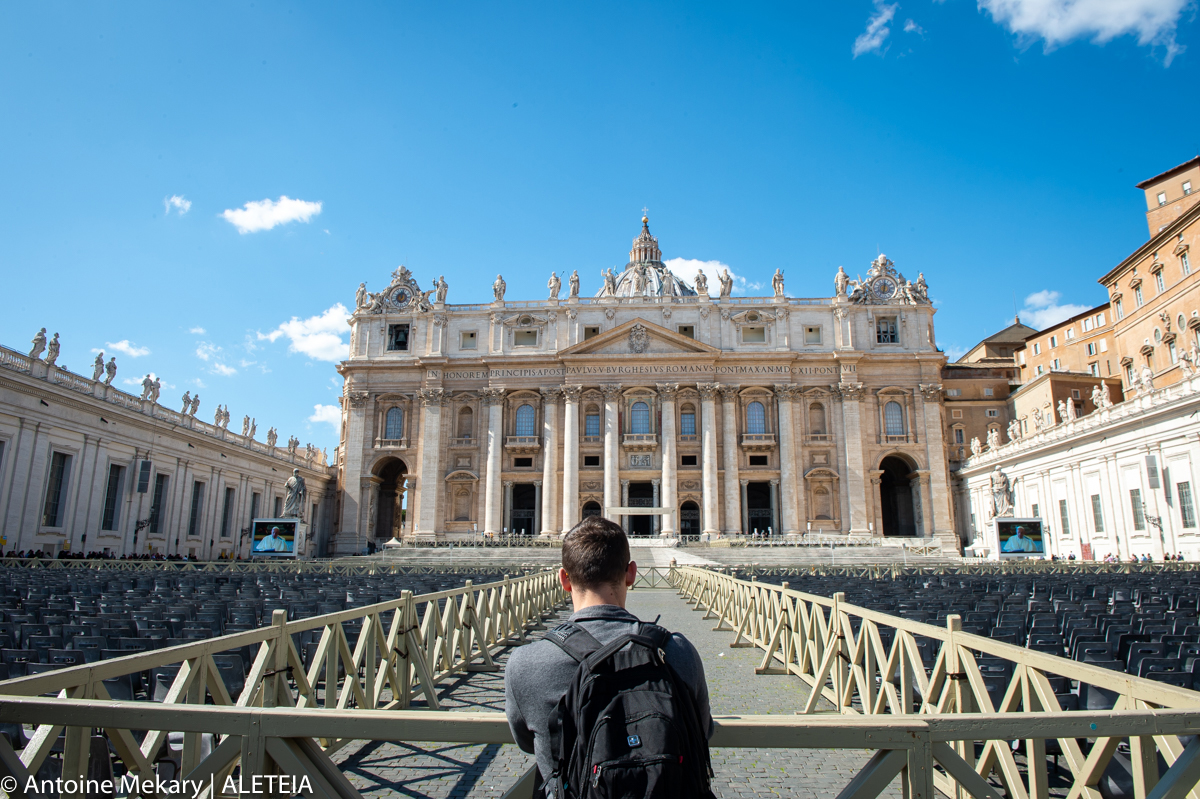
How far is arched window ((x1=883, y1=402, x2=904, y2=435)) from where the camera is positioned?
55531 mm

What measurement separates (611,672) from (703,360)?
53.5 metres

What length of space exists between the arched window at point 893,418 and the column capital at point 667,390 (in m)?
16.7

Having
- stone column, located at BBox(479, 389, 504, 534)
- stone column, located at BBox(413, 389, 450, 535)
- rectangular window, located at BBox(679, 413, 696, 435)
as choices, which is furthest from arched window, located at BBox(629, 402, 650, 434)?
stone column, located at BBox(413, 389, 450, 535)

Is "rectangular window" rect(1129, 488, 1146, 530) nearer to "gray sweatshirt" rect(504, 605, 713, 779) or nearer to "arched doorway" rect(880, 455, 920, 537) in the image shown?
"arched doorway" rect(880, 455, 920, 537)

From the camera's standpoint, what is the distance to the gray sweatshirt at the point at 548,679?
266 centimetres

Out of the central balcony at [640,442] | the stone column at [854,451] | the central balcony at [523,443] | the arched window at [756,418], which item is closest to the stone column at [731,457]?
the arched window at [756,418]

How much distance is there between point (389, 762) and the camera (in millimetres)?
6395

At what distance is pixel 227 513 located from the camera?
45.5 meters

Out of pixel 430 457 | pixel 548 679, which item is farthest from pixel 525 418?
→ pixel 548 679

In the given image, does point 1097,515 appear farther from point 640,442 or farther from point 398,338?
point 398,338

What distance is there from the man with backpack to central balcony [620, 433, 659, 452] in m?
51.5

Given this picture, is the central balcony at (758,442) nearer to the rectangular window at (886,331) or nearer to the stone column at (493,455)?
the rectangular window at (886,331)

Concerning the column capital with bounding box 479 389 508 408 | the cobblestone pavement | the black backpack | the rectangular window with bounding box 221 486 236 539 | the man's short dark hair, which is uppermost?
the column capital with bounding box 479 389 508 408

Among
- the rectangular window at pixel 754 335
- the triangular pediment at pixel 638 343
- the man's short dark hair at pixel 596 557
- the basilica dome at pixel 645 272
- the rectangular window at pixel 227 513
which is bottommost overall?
the man's short dark hair at pixel 596 557
